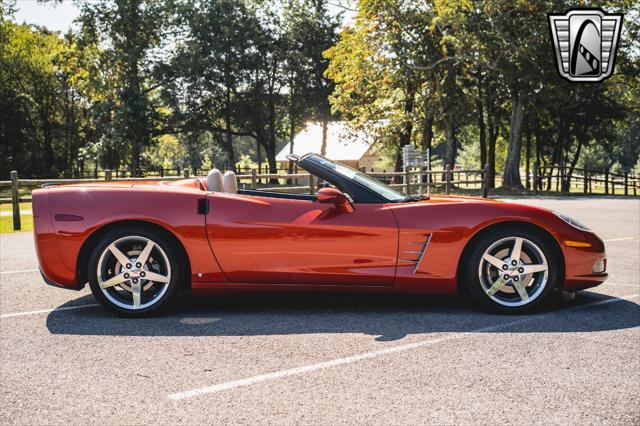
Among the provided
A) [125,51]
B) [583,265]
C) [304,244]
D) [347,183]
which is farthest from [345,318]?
[125,51]

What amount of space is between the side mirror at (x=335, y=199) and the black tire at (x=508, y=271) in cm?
96

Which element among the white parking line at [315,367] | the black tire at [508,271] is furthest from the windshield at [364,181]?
the white parking line at [315,367]

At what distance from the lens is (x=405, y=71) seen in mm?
30969

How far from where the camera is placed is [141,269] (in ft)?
15.2

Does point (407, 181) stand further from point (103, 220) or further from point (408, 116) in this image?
point (408, 116)

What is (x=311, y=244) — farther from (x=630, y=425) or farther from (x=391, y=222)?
(x=630, y=425)

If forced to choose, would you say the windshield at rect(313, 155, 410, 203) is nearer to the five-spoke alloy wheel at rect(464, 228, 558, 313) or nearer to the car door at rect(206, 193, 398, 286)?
the car door at rect(206, 193, 398, 286)

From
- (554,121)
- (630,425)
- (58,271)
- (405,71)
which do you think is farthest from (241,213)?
(554,121)

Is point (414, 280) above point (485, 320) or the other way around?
above

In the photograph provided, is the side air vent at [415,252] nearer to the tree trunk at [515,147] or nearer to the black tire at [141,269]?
the black tire at [141,269]

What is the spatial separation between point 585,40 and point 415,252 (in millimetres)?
19265

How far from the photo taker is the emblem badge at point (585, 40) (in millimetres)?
21312

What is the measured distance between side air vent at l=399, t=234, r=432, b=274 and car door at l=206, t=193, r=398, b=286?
0.07 meters

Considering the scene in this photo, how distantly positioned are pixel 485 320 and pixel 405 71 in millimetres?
27635
